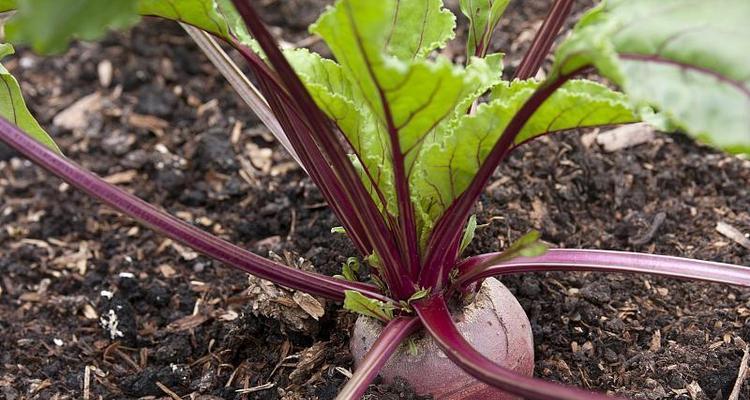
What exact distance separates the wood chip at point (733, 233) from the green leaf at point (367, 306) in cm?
103

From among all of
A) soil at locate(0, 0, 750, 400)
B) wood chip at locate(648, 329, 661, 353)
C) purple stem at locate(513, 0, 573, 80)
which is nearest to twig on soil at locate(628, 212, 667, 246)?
soil at locate(0, 0, 750, 400)

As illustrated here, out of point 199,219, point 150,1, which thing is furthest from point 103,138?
point 150,1

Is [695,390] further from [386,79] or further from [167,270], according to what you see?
[167,270]

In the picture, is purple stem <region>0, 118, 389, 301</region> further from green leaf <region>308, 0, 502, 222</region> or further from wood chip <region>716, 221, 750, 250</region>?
wood chip <region>716, 221, 750, 250</region>

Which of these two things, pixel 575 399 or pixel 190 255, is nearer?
pixel 575 399

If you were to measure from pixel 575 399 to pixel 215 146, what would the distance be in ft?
5.82

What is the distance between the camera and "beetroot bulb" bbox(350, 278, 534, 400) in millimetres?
1610

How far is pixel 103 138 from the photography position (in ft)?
9.52

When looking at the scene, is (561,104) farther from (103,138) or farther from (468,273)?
(103,138)

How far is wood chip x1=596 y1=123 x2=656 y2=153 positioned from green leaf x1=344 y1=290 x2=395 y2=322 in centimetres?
117

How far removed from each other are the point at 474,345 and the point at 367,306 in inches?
9.6

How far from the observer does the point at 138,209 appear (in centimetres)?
141

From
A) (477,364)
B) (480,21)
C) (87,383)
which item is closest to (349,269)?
(477,364)

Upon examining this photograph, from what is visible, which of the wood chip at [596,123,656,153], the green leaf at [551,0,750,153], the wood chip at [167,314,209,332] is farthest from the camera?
the wood chip at [596,123,656,153]
